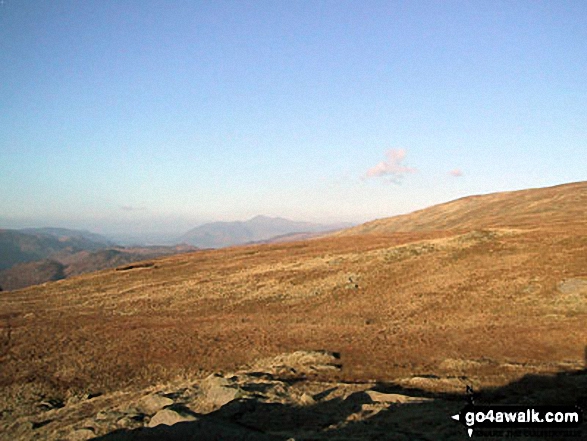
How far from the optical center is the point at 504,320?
36.4 m

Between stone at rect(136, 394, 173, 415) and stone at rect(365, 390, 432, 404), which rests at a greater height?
stone at rect(365, 390, 432, 404)

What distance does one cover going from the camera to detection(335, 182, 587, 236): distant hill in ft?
377

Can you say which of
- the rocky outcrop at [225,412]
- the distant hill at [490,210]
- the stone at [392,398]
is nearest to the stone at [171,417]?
the rocky outcrop at [225,412]

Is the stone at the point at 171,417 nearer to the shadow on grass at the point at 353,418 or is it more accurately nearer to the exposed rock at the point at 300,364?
the shadow on grass at the point at 353,418

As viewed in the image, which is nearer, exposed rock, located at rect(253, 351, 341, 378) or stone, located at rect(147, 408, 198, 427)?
stone, located at rect(147, 408, 198, 427)

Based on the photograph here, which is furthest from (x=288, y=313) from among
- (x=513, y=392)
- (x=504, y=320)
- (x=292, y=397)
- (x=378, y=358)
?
(x=513, y=392)

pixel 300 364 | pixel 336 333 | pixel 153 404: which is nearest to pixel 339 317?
pixel 336 333

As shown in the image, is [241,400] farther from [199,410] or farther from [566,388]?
[566,388]

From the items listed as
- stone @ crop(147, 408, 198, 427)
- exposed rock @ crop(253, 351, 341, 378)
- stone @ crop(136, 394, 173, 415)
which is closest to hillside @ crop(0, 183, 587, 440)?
exposed rock @ crop(253, 351, 341, 378)

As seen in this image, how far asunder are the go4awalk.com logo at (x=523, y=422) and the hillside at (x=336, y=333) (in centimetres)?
84

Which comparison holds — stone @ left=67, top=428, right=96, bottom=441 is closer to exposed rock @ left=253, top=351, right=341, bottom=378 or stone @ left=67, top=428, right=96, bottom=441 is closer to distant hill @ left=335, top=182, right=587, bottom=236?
exposed rock @ left=253, top=351, right=341, bottom=378

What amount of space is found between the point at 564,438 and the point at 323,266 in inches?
2013

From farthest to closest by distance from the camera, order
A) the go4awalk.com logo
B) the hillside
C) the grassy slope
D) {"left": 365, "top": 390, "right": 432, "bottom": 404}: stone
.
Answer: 1. the grassy slope
2. the hillside
3. {"left": 365, "top": 390, "right": 432, "bottom": 404}: stone
4. the go4awalk.com logo

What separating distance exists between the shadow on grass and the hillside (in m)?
0.13
